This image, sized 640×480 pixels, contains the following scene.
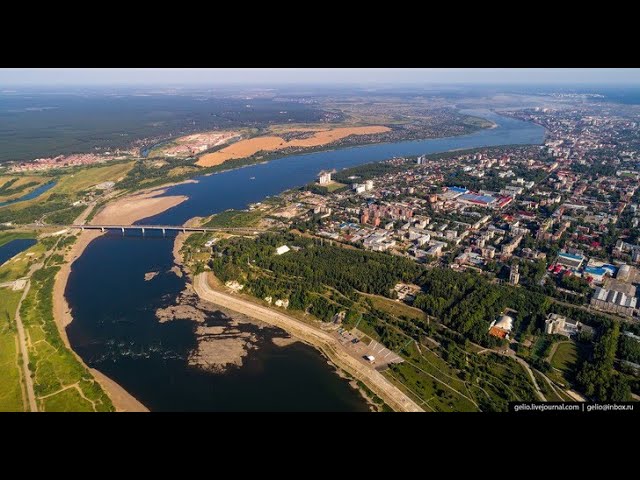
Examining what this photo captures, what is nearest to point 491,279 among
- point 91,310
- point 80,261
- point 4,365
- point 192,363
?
point 192,363

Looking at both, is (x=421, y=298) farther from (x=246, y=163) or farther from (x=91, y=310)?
(x=246, y=163)

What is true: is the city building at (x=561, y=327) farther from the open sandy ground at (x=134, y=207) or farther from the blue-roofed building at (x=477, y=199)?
→ the open sandy ground at (x=134, y=207)

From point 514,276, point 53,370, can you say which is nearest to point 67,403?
point 53,370

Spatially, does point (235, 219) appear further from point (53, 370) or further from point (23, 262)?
point (53, 370)

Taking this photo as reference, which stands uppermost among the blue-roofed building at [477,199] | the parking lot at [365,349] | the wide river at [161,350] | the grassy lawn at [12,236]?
the blue-roofed building at [477,199]

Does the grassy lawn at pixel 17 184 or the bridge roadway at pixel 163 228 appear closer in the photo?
the bridge roadway at pixel 163 228

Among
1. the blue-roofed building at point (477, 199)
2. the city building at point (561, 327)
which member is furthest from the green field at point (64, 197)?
the city building at point (561, 327)

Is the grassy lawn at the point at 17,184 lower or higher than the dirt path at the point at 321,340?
higher
